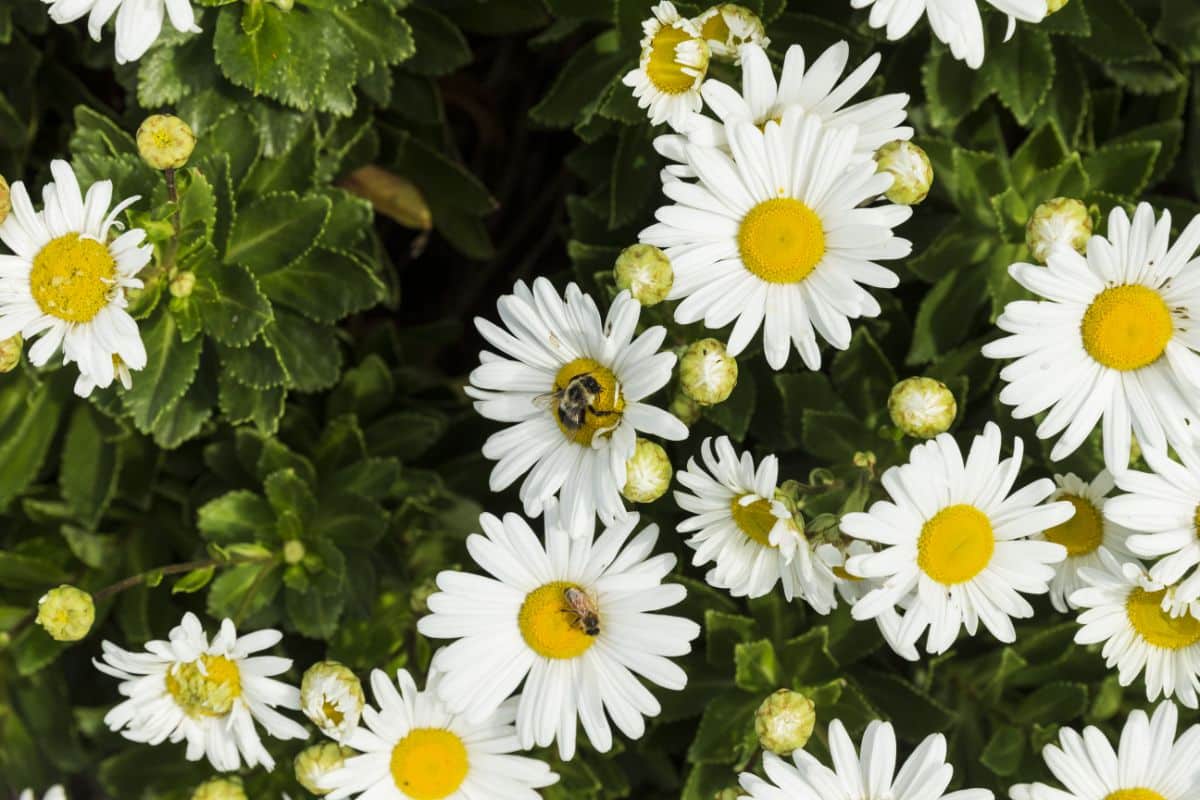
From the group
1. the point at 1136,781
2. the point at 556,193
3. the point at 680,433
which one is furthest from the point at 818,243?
the point at 556,193

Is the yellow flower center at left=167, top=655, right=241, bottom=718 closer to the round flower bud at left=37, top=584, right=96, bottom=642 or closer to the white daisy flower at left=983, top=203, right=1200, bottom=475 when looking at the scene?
Answer: the round flower bud at left=37, top=584, right=96, bottom=642

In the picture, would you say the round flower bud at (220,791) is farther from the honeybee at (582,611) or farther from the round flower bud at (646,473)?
the round flower bud at (646,473)

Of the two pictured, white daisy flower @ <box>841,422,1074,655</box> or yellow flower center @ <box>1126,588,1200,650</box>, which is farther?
yellow flower center @ <box>1126,588,1200,650</box>

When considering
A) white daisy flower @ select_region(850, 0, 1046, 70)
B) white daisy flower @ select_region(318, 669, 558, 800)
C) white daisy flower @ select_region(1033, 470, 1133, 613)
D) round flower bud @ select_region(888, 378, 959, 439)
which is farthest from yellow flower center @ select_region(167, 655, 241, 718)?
white daisy flower @ select_region(850, 0, 1046, 70)

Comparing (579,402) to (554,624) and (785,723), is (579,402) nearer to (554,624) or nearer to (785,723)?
(554,624)

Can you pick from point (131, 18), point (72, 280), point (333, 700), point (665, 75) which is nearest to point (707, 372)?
point (665, 75)
